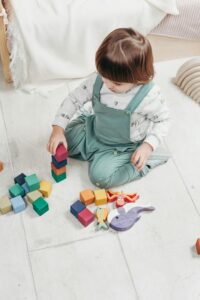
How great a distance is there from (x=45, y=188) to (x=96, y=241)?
0.23 metres

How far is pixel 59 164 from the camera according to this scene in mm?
1354

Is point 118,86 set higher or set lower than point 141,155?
higher

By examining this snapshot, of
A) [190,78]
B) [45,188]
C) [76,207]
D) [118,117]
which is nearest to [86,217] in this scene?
[76,207]

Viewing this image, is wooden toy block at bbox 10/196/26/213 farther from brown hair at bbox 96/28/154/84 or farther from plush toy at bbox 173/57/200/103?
plush toy at bbox 173/57/200/103

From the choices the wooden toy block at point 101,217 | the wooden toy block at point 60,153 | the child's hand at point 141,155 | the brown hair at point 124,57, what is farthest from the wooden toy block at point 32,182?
the brown hair at point 124,57

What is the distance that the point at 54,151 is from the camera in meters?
1.32

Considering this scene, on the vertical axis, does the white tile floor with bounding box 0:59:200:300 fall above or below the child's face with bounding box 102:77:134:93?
below

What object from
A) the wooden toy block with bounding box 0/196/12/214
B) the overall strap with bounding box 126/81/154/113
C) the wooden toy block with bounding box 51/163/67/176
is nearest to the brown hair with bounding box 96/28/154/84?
the overall strap with bounding box 126/81/154/113

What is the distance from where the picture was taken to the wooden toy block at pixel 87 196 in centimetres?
134

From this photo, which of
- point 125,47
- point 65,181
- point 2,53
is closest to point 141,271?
point 65,181

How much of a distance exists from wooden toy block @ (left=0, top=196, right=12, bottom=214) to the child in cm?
20

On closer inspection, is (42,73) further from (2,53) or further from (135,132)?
(135,132)

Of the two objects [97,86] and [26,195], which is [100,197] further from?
[97,86]

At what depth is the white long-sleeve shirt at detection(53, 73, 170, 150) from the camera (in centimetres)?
129
